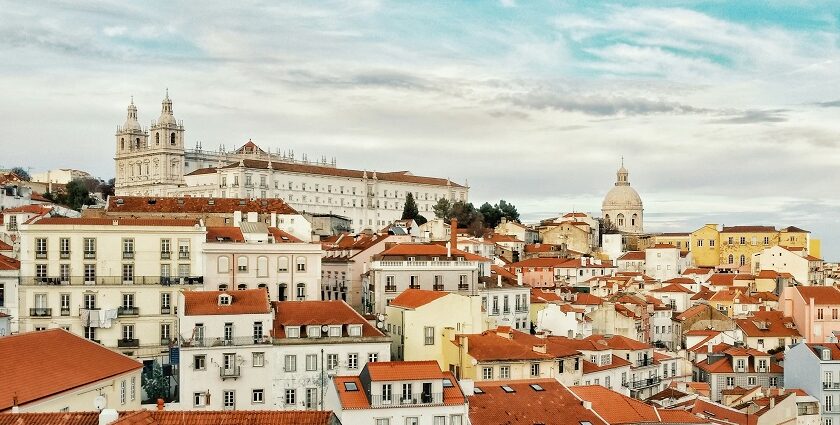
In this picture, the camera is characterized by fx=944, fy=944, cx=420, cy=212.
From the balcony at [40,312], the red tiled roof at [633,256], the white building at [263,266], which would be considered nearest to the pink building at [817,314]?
the white building at [263,266]

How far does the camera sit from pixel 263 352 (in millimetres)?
43406

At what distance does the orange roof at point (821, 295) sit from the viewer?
72688 millimetres

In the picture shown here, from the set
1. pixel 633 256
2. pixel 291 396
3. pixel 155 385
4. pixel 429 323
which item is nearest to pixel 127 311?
pixel 155 385

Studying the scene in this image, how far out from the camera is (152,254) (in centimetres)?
5253

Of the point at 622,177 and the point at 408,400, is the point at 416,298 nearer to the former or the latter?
the point at 408,400

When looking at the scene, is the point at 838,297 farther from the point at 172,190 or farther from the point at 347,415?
the point at 172,190

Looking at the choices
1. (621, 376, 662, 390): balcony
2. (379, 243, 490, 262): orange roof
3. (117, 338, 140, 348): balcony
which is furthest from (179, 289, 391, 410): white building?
(621, 376, 662, 390): balcony

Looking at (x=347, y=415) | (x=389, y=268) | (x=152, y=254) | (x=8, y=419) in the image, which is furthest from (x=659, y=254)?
(x=8, y=419)

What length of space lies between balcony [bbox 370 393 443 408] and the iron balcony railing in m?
21.9

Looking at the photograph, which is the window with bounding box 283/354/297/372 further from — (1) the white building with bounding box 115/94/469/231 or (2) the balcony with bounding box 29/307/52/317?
(1) the white building with bounding box 115/94/469/231

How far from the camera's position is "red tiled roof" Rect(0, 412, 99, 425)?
2464 cm

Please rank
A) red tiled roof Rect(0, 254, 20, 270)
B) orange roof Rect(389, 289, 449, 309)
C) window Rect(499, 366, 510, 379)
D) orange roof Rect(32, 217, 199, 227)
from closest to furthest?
window Rect(499, 366, 510, 379), orange roof Rect(389, 289, 449, 309), red tiled roof Rect(0, 254, 20, 270), orange roof Rect(32, 217, 199, 227)

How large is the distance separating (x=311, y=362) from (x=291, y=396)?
1797mm

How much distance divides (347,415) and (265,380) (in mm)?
10575
